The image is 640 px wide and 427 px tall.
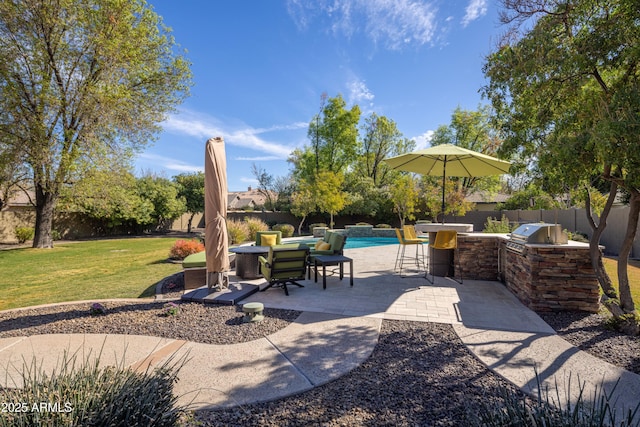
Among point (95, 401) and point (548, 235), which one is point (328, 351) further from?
point (548, 235)

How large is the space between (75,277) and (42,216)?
9280 millimetres

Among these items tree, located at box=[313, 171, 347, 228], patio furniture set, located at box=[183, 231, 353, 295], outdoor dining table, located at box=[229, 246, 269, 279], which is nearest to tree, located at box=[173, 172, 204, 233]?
tree, located at box=[313, 171, 347, 228]

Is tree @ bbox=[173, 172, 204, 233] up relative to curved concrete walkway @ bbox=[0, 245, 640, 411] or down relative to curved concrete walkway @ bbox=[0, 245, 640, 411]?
up

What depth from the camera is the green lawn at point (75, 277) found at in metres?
5.47

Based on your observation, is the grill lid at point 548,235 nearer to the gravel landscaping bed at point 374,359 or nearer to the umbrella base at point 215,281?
the gravel landscaping bed at point 374,359

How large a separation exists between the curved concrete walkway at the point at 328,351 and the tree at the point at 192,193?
23609mm

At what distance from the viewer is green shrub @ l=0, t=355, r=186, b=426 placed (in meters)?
1.51

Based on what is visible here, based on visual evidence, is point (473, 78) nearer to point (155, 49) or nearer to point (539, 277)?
point (539, 277)

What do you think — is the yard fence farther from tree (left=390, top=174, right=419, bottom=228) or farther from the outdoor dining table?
the outdoor dining table

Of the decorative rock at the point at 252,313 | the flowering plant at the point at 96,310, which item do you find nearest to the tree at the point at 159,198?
the flowering plant at the point at 96,310

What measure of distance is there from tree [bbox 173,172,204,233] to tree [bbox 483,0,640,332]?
25.0 meters

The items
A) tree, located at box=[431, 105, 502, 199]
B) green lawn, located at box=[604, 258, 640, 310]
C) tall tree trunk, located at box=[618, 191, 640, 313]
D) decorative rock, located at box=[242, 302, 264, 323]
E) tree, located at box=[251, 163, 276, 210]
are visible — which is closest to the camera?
tall tree trunk, located at box=[618, 191, 640, 313]

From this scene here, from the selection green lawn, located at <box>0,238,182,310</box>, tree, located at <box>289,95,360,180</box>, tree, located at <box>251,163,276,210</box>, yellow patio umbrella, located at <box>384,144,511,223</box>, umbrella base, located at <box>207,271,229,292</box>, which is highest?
tree, located at <box>289,95,360,180</box>

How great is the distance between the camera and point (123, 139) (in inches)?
538
